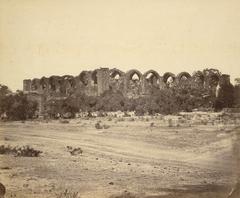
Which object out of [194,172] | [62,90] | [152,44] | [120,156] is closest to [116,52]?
[152,44]

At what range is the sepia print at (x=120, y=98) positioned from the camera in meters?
3.28

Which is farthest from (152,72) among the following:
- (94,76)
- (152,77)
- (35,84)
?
(35,84)

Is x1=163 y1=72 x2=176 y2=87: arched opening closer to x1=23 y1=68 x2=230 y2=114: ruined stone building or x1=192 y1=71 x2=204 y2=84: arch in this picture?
x1=23 y1=68 x2=230 y2=114: ruined stone building

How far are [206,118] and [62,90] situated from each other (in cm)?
101

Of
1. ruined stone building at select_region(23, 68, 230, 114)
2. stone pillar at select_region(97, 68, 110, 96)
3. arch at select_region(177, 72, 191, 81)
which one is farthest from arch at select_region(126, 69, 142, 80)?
arch at select_region(177, 72, 191, 81)

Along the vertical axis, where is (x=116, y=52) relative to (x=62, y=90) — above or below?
above

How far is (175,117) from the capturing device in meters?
3.29

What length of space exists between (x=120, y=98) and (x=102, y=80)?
175mm

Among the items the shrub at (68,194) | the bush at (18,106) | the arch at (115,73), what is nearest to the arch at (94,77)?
the arch at (115,73)

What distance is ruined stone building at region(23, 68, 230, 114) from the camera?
10.8 feet

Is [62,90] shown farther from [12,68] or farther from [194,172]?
[194,172]

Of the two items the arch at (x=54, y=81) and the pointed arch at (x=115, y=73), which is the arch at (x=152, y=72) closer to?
the pointed arch at (x=115, y=73)

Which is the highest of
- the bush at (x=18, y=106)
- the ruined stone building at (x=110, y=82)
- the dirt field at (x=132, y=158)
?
the ruined stone building at (x=110, y=82)

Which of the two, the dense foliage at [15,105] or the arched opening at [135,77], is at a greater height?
the arched opening at [135,77]
